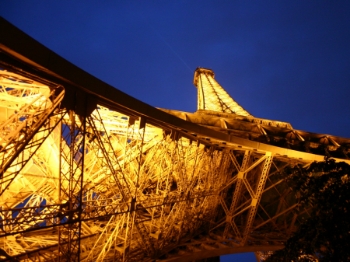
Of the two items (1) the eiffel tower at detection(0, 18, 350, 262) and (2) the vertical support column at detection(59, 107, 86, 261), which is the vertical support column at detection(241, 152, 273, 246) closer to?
(1) the eiffel tower at detection(0, 18, 350, 262)

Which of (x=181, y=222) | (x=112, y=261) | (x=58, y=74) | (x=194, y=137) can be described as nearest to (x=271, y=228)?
(x=181, y=222)

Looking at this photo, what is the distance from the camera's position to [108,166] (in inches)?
421

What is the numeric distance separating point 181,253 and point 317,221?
8607mm

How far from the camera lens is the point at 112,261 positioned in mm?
11945

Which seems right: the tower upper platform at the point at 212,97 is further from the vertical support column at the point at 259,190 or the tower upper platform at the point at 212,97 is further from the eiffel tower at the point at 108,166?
the vertical support column at the point at 259,190

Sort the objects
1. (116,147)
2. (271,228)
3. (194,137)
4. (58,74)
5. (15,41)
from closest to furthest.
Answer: (15,41), (58,74), (194,137), (116,147), (271,228)

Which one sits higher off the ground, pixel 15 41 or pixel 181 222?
pixel 15 41

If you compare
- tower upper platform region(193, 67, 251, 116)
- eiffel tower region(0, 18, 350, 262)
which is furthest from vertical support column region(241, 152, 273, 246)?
tower upper platform region(193, 67, 251, 116)

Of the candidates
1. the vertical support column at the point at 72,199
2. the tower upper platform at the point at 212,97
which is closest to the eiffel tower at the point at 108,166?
the vertical support column at the point at 72,199

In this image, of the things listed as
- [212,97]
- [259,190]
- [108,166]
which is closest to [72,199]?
[108,166]

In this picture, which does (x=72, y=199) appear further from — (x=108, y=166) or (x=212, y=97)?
(x=212, y=97)

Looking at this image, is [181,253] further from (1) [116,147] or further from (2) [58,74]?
(2) [58,74]

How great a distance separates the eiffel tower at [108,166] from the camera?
8727 millimetres

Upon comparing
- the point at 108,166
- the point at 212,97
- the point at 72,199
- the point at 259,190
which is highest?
the point at 212,97
